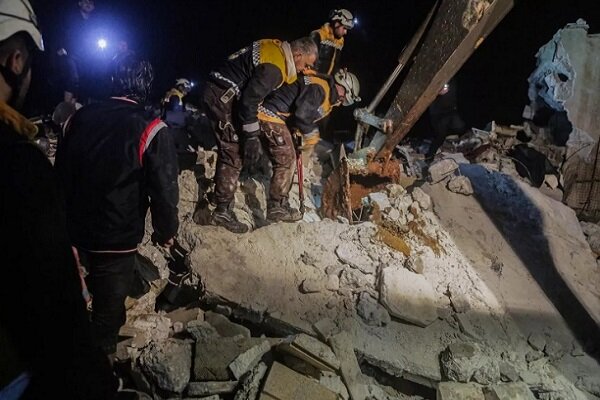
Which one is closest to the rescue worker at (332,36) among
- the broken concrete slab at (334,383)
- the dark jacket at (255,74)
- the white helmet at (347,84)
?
the white helmet at (347,84)

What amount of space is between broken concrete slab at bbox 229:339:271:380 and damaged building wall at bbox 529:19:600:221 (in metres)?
6.10

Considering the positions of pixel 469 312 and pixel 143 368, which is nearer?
pixel 143 368

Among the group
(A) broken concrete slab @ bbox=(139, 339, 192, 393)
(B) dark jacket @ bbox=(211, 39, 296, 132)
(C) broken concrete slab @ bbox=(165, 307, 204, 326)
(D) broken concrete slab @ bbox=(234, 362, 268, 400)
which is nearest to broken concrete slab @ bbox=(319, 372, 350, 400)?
(D) broken concrete slab @ bbox=(234, 362, 268, 400)

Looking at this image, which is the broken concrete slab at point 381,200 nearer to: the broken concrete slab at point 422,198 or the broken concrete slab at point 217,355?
the broken concrete slab at point 422,198

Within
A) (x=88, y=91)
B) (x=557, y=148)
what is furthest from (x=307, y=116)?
(x=557, y=148)

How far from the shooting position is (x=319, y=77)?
4.16 meters

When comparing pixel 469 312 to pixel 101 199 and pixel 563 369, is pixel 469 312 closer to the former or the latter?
pixel 563 369

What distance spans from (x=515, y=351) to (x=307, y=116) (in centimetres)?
288

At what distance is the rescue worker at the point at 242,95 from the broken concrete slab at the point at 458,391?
2216 mm

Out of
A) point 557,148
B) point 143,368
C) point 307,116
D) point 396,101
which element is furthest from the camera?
point 557,148

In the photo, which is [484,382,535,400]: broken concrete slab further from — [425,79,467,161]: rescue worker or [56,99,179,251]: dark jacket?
[425,79,467,161]: rescue worker

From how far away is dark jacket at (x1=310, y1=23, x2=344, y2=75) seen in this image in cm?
495

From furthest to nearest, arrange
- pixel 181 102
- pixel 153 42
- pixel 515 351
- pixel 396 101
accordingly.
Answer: pixel 153 42
pixel 181 102
pixel 396 101
pixel 515 351

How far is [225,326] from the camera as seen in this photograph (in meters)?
3.01
